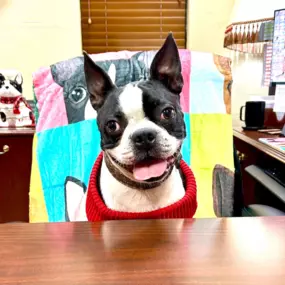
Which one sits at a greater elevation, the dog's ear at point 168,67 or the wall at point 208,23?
the wall at point 208,23

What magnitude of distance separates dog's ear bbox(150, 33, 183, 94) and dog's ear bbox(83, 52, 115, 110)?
0.36 ft

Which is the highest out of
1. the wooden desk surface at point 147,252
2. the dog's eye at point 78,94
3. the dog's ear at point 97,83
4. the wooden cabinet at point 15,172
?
the dog's ear at point 97,83

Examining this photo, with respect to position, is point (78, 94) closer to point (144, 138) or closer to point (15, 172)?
point (144, 138)

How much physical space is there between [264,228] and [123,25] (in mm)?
1938

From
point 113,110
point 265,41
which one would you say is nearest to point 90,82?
point 113,110

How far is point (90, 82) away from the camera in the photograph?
77 cm

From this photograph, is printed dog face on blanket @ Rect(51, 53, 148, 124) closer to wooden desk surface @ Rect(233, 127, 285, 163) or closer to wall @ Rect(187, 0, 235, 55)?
wooden desk surface @ Rect(233, 127, 285, 163)

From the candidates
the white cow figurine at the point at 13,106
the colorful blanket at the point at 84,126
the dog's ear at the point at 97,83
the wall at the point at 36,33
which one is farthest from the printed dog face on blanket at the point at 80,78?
the wall at the point at 36,33

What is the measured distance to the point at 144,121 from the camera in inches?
27.9

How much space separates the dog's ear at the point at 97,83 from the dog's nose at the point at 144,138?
168mm

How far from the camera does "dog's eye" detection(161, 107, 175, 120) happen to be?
2.36 ft

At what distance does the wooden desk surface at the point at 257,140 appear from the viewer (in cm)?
104

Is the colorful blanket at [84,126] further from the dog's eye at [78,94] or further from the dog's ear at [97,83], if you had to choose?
the dog's ear at [97,83]

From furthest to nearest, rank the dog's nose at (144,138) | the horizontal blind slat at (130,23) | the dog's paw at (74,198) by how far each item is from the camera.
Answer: the horizontal blind slat at (130,23) → the dog's paw at (74,198) → the dog's nose at (144,138)
